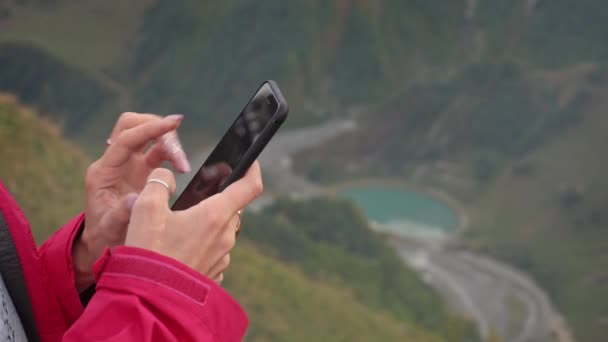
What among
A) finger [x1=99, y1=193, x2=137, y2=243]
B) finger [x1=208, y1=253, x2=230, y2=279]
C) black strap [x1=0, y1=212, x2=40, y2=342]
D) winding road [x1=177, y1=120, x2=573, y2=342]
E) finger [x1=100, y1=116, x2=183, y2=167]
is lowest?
black strap [x1=0, y1=212, x2=40, y2=342]

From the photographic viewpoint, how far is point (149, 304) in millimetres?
1335

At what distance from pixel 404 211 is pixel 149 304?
177 feet

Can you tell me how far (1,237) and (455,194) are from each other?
56985mm

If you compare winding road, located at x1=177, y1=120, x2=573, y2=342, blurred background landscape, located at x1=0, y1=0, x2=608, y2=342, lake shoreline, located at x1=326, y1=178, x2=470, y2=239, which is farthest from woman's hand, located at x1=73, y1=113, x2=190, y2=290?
lake shoreline, located at x1=326, y1=178, x2=470, y2=239

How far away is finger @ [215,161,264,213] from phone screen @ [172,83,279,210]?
102mm

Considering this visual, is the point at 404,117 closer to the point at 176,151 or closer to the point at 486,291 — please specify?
the point at 486,291

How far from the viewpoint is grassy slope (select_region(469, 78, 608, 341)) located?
41.6m

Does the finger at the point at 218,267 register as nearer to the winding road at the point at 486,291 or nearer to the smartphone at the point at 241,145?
the smartphone at the point at 241,145

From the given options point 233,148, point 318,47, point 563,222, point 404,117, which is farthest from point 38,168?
point 318,47

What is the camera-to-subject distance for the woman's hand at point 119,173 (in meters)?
1.82

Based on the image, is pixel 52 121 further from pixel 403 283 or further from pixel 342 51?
pixel 342 51

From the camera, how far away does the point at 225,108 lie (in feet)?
206

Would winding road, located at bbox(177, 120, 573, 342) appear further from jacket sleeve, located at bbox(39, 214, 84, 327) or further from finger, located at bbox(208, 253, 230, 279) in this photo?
finger, located at bbox(208, 253, 230, 279)

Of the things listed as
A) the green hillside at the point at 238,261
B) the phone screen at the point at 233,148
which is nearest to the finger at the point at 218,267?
the phone screen at the point at 233,148
